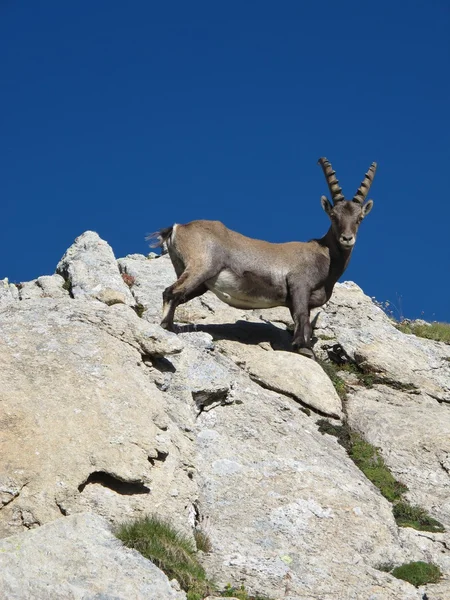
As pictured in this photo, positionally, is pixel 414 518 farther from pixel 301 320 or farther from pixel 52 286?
pixel 52 286

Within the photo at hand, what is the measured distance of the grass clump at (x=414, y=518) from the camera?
10.6m

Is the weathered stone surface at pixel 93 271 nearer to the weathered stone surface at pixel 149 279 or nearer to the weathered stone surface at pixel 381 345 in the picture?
the weathered stone surface at pixel 149 279

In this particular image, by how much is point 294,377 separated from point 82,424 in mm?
5363

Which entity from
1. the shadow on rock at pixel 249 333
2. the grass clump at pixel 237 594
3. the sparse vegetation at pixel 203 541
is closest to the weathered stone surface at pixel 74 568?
the grass clump at pixel 237 594

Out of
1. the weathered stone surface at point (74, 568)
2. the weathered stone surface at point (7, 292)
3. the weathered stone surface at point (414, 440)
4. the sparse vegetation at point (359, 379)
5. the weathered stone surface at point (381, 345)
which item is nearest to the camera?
the weathered stone surface at point (74, 568)

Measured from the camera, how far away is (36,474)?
8477 mm

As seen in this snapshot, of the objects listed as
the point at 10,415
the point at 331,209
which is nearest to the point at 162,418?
the point at 10,415

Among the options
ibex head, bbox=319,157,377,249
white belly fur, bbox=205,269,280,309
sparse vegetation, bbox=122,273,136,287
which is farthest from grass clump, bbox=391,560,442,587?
sparse vegetation, bbox=122,273,136,287

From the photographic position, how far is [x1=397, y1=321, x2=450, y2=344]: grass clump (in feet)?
65.3

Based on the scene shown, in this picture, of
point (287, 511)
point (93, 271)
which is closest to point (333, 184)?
point (93, 271)

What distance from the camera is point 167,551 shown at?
8.03 metres

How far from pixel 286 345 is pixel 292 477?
6022 mm

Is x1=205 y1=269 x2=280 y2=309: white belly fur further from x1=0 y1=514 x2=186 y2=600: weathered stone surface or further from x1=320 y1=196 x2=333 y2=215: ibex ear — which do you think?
x1=0 y1=514 x2=186 y2=600: weathered stone surface

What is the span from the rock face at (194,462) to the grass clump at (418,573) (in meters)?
0.16
